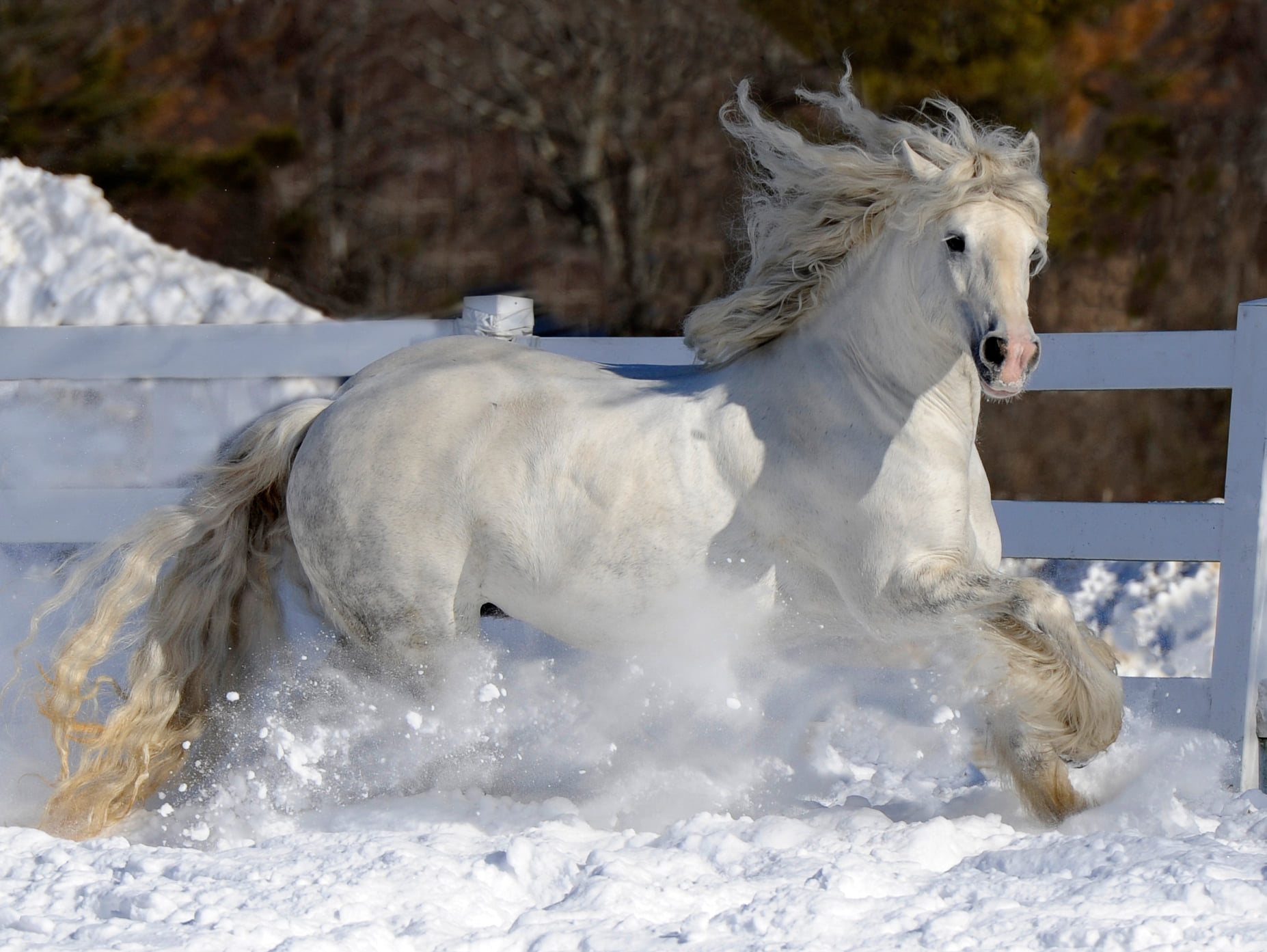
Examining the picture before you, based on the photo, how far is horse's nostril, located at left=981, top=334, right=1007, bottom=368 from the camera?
2.35 metres

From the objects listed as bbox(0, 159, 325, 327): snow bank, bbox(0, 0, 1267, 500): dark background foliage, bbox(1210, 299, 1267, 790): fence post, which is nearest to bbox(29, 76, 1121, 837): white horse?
bbox(1210, 299, 1267, 790): fence post

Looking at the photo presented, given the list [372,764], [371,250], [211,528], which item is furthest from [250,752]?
[371,250]

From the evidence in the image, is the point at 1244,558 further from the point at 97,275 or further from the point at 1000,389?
the point at 97,275

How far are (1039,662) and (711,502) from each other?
801mm

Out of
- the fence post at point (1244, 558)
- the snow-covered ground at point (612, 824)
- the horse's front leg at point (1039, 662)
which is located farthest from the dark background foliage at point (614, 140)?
the horse's front leg at point (1039, 662)

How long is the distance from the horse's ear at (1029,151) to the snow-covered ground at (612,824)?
4.55 ft

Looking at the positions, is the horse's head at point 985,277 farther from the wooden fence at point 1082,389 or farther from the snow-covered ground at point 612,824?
the wooden fence at point 1082,389

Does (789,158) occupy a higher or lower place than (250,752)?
higher

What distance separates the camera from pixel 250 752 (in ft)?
10.4

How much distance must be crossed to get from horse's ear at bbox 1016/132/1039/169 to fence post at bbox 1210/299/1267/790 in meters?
1.10

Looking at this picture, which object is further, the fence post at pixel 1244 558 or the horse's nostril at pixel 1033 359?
the fence post at pixel 1244 558

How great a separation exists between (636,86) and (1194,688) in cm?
437

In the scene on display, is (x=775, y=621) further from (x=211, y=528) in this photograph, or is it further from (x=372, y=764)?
(x=211, y=528)

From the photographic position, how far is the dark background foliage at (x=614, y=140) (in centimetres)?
620
